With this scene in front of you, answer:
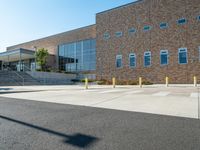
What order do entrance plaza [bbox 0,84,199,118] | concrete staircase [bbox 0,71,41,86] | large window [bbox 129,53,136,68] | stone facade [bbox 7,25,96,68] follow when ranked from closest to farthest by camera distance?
entrance plaza [bbox 0,84,199,118] < concrete staircase [bbox 0,71,41,86] < large window [bbox 129,53,136,68] < stone facade [bbox 7,25,96,68]

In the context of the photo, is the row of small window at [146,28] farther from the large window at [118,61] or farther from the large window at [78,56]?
the large window at [78,56]

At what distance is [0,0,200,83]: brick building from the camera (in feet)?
82.2

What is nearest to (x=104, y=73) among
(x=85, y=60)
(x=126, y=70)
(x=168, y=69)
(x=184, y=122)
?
(x=126, y=70)

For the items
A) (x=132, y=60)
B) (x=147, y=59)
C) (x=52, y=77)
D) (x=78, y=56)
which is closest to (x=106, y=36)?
(x=132, y=60)

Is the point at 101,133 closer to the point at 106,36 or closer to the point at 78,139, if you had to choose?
the point at 78,139

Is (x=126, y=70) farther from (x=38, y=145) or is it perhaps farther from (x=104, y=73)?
(x=38, y=145)

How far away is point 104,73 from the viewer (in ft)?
108

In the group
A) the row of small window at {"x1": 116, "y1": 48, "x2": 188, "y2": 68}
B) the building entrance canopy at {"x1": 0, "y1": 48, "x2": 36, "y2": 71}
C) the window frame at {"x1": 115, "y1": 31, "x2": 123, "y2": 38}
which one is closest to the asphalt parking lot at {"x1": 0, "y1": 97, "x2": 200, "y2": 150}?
the row of small window at {"x1": 116, "y1": 48, "x2": 188, "y2": 68}

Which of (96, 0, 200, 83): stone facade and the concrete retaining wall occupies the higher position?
(96, 0, 200, 83): stone facade

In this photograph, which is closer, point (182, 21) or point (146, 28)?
point (182, 21)

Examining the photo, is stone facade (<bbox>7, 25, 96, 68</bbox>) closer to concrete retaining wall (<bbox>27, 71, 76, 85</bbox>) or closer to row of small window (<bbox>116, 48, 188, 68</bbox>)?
concrete retaining wall (<bbox>27, 71, 76, 85</bbox>)

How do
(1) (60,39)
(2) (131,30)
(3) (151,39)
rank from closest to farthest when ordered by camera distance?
(3) (151,39) → (2) (131,30) → (1) (60,39)

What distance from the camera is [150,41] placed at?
1108 inches

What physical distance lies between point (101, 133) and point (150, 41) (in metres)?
27.0
